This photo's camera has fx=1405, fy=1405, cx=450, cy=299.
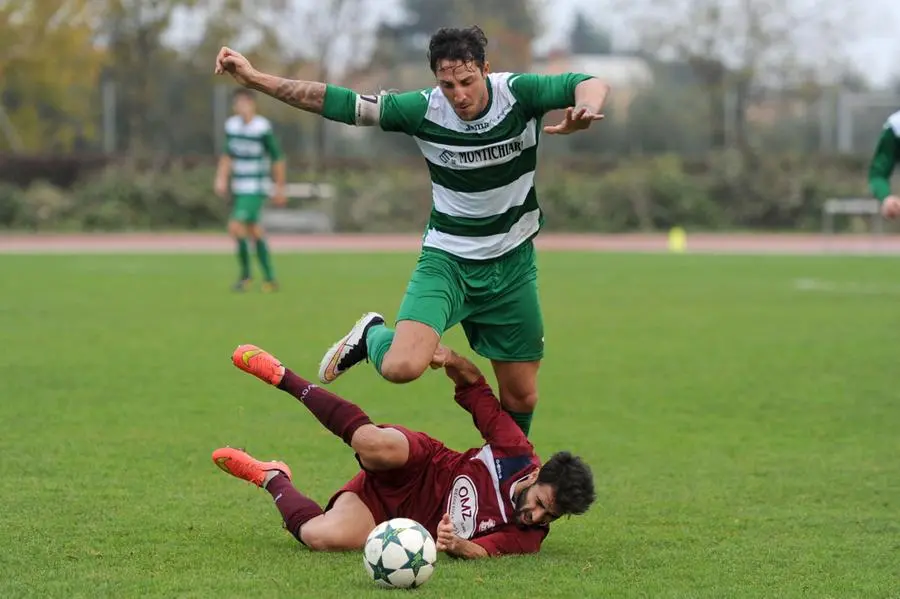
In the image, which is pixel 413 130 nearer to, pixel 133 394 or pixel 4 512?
pixel 4 512

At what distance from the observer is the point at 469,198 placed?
263 inches

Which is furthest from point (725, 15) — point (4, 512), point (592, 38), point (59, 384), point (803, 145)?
point (4, 512)

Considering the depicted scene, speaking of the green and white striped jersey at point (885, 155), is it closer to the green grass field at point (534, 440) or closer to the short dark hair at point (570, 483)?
the green grass field at point (534, 440)

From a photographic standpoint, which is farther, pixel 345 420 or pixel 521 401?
pixel 521 401

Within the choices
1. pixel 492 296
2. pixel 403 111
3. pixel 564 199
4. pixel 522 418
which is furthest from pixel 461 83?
pixel 564 199

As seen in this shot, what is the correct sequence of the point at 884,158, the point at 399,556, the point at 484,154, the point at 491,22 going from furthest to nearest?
the point at 491,22
the point at 884,158
the point at 484,154
the point at 399,556

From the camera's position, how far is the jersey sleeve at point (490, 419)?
608 cm

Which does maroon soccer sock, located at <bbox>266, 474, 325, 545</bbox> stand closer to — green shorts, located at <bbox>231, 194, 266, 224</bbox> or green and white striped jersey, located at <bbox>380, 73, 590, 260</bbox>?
green and white striped jersey, located at <bbox>380, 73, 590, 260</bbox>

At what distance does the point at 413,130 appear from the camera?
659 centimetres

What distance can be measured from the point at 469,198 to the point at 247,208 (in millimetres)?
11911

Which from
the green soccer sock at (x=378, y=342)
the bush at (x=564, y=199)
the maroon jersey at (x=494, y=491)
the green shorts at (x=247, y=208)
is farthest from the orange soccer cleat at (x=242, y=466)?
the bush at (x=564, y=199)

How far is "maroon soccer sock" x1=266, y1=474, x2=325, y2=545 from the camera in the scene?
19.6ft

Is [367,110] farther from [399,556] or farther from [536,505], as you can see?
[399,556]

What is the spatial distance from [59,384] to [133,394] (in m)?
0.74
